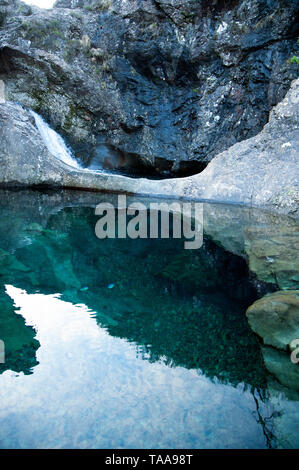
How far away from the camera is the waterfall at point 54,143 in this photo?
36.9 ft

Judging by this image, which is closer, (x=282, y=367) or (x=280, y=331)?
(x=282, y=367)

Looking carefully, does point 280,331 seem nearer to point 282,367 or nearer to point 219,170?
point 282,367

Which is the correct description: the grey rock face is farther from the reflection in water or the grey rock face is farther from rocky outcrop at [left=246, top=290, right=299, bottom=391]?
the reflection in water

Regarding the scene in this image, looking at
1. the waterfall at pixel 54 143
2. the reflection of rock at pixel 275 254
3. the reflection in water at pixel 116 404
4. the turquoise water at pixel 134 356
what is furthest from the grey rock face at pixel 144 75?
the reflection in water at pixel 116 404

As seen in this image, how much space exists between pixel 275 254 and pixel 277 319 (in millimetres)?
1854

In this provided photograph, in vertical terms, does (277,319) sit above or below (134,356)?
above

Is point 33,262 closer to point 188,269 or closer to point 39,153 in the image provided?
point 188,269

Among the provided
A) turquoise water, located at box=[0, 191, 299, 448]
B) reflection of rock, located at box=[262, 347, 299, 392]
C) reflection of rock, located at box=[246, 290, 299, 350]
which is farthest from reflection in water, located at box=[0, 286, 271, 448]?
reflection of rock, located at box=[246, 290, 299, 350]

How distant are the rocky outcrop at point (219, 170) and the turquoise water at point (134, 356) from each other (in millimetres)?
3869

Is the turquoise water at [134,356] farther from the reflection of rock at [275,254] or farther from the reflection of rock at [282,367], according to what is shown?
the reflection of rock at [275,254]

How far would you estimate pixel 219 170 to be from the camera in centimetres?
882

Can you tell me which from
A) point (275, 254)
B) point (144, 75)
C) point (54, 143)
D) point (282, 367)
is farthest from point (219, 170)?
point (282, 367)

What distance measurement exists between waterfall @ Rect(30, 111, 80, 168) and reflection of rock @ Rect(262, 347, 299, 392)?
998 centimetres

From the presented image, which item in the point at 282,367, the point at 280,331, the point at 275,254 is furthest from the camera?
the point at 275,254
